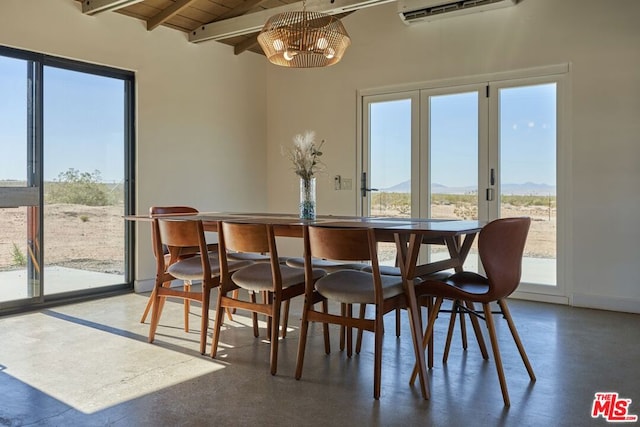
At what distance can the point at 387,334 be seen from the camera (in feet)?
11.4

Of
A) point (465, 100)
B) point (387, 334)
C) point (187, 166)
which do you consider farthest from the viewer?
point (187, 166)

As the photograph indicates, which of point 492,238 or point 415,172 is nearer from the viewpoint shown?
point 492,238

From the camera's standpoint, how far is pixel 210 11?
5125mm

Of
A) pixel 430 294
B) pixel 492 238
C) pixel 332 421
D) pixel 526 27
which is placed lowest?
pixel 332 421

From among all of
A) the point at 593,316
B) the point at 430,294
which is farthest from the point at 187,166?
the point at 593,316

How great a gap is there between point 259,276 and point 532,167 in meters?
2.97

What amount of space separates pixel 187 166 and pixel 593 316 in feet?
13.5

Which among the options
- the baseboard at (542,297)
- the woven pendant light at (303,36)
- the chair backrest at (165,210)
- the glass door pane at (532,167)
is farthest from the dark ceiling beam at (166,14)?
the baseboard at (542,297)

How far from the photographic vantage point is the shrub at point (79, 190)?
4438 millimetres

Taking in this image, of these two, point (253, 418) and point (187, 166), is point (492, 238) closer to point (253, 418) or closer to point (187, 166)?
point (253, 418)

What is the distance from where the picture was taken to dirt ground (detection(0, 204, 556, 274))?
13.6 feet

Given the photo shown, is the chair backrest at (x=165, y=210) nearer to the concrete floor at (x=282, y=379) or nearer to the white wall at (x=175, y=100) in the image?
the concrete floor at (x=282, y=379)

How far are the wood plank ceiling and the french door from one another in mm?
1312

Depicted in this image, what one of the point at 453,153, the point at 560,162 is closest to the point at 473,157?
the point at 453,153
